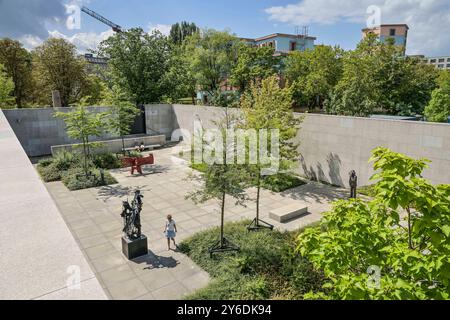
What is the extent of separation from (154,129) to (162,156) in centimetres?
707

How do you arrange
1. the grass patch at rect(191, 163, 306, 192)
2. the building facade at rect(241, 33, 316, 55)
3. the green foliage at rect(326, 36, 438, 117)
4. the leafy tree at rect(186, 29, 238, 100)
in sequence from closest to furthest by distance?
1. the grass patch at rect(191, 163, 306, 192)
2. the green foliage at rect(326, 36, 438, 117)
3. the leafy tree at rect(186, 29, 238, 100)
4. the building facade at rect(241, 33, 316, 55)

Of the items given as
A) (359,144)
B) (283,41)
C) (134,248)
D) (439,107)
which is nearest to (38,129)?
(134,248)

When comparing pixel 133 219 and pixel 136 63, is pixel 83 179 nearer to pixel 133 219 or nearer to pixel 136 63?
pixel 133 219

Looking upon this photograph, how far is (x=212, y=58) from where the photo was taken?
154 feet

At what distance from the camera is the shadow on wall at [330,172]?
1678 cm

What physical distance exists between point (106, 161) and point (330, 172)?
1453cm

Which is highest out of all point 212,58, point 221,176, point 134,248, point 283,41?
point 283,41

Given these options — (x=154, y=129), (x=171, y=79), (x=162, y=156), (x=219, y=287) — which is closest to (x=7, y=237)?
(x=219, y=287)

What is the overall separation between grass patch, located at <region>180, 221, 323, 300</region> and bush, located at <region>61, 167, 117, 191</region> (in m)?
8.69

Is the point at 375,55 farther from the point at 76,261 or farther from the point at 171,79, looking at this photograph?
the point at 76,261

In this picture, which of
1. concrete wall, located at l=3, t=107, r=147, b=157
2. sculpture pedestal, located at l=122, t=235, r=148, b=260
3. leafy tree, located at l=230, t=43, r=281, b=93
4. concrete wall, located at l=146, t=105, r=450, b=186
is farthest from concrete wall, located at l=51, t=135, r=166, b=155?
leafy tree, located at l=230, t=43, r=281, b=93

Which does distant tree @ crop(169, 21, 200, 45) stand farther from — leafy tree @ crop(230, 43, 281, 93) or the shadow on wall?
the shadow on wall

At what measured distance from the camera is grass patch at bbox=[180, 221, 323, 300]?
7992 mm

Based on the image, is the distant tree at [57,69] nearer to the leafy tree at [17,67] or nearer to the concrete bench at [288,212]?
the leafy tree at [17,67]
